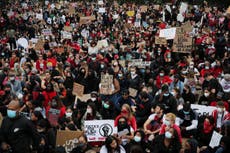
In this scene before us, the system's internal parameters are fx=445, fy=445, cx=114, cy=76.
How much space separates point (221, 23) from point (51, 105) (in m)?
12.8

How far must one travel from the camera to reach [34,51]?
16.9 meters

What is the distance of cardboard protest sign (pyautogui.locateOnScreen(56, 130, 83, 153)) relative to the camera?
8312 millimetres

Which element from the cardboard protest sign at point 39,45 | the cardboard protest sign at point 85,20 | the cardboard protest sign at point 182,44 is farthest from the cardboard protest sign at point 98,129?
the cardboard protest sign at point 85,20

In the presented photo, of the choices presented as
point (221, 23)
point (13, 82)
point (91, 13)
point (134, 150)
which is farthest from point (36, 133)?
point (91, 13)

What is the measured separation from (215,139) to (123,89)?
4.16 m

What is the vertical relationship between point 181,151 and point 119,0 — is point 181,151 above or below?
below

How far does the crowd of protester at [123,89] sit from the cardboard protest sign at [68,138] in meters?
0.14

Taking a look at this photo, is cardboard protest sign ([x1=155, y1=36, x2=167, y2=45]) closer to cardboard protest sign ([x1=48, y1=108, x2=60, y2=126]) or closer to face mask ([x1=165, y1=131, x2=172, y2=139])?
cardboard protest sign ([x1=48, y1=108, x2=60, y2=126])

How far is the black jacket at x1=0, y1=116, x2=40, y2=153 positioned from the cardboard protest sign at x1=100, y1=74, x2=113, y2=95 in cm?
502

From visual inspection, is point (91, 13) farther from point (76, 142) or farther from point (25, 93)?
point (76, 142)

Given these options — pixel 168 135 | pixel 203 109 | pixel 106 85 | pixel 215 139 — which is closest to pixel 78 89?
pixel 106 85

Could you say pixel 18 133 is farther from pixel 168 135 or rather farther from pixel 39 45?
pixel 39 45

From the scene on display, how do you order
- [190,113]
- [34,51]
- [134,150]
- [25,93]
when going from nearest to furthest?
[134,150]
[190,113]
[25,93]
[34,51]

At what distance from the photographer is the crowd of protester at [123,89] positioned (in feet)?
25.2
